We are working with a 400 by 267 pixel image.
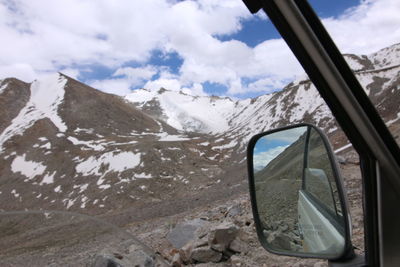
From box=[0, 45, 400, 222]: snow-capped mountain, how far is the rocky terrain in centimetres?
18

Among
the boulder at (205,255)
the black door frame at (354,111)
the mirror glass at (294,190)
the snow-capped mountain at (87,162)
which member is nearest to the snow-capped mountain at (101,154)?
the snow-capped mountain at (87,162)

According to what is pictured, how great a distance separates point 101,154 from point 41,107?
1750 inches

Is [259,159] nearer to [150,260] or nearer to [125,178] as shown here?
[150,260]

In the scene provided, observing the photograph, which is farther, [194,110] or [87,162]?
[194,110]

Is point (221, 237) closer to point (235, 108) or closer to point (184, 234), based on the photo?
point (184, 234)

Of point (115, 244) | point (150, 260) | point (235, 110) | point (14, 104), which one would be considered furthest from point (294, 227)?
point (235, 110)

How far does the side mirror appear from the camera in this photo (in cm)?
231

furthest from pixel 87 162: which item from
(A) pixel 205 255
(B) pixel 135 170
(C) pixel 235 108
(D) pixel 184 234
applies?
(C) pixel 235 108

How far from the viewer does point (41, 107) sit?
91.4 m

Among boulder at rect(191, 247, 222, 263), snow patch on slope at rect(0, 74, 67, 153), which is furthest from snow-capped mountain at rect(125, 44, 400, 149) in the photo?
boulder at rect(191, 247, 222, 263)

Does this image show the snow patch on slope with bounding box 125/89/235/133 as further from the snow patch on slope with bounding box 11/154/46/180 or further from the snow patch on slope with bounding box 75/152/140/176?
the snow patch on slope with bounding box 75/152/140/176

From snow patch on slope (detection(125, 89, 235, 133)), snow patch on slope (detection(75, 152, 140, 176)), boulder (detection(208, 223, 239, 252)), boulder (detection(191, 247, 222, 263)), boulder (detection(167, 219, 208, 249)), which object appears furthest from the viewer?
snow patch on slope (detection(125, 89, 235, 133))

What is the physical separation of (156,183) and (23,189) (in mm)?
20932

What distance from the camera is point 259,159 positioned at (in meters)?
2.81
